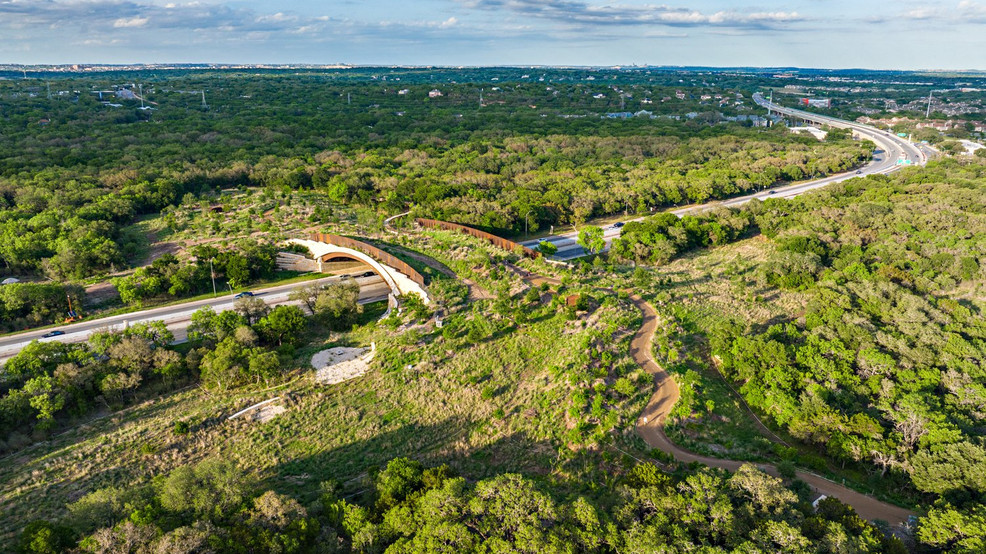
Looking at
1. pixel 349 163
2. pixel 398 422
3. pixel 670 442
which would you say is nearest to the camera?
pixel 670 442

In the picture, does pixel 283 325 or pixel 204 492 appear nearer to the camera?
pixel 204 492

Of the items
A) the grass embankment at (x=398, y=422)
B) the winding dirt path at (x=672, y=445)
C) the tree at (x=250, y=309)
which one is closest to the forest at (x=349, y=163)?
the tree at (x=250, y=309)

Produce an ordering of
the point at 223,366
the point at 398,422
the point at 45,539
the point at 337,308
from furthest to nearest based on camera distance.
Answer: the point at 337,308
the point at 223,366
the point at 398,422
the point at 45,539

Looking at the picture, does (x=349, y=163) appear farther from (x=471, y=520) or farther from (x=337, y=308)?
(x=471, y=520)

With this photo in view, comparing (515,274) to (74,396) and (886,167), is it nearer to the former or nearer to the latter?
(74,396)

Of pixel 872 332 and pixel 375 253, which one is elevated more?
pixel 375 253

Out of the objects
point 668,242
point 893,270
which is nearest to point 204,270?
point 668,242

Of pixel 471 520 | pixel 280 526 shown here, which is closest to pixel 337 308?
pixel 280 526
